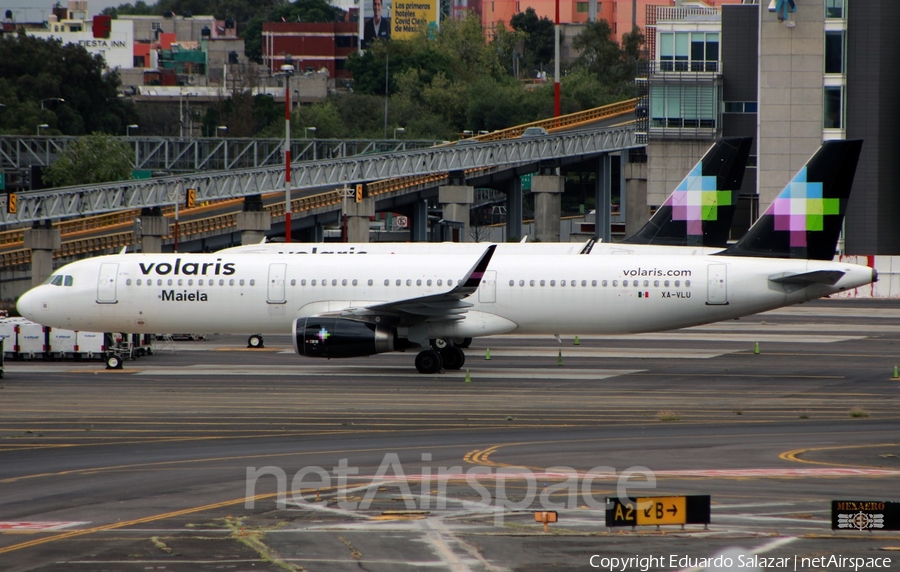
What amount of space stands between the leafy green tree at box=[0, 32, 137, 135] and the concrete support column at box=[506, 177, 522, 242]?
5510 centimetres

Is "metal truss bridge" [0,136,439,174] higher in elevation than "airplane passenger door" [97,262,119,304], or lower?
higher

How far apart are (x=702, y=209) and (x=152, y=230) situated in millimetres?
36849

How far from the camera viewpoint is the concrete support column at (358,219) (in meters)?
86.7

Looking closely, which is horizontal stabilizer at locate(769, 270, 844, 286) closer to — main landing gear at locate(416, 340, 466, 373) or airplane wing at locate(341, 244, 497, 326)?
airplane wing at locate(341, 244, 497, 326)

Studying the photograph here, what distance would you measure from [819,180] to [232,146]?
345 ft

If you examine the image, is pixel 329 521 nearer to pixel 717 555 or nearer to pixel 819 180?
pixel 717 555

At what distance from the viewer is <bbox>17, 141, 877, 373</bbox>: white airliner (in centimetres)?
4025

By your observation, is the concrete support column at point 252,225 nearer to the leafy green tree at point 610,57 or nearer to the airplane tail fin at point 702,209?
the airplane tail fin at point 702,209

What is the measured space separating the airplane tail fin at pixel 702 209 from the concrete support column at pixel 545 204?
50.1m

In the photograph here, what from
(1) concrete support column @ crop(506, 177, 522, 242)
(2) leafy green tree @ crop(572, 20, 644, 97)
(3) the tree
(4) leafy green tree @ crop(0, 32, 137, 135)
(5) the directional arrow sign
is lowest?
(5) the directional arrow sign

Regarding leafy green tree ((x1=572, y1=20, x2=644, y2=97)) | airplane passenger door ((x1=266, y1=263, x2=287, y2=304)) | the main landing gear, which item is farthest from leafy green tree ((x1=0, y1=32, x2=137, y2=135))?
the main landing gear

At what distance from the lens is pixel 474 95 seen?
155m

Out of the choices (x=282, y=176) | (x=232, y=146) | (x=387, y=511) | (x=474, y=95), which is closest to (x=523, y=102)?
(x=474, y=95)

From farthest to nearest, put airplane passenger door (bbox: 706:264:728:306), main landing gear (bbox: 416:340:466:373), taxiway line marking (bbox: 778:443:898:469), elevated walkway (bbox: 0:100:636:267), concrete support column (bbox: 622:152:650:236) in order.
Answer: concrete support column (bbox: 622:152:650:236)
elevated walkway (bbox: 0:100:636:267)
main landing gear (bbox: 416:340:466:373)
airplane passenger door (bbox: 706:264:728:306)
taxiway line marking (bbox: 778:443:898:469)
